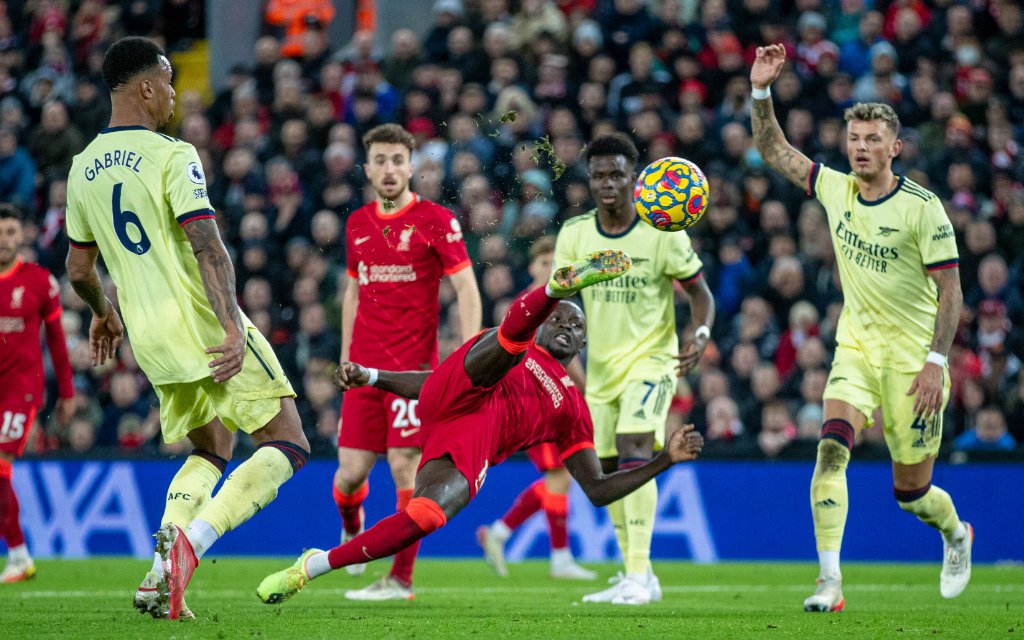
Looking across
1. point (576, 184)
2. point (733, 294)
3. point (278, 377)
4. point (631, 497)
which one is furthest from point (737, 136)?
point (278, 377)

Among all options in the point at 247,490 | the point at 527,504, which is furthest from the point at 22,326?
the point at 247,490

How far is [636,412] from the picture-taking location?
893cm

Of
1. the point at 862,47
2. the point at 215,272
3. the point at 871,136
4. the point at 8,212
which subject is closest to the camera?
the point at 215,272

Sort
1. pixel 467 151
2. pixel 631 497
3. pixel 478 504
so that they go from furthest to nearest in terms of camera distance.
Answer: pixel 478 504 < pixel 467 151 < pixel 631 497

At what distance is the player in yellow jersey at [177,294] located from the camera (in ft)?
21.1

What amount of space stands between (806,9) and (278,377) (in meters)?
11.2

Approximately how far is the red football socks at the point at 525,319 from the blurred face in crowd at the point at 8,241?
5694mm

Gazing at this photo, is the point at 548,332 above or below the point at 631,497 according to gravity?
above

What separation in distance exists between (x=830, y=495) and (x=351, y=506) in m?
3.22

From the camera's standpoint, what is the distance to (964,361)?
13469 millimetres

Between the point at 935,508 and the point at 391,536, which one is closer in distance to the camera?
the point at 391,536

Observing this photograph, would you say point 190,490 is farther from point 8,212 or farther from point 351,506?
point 8,212

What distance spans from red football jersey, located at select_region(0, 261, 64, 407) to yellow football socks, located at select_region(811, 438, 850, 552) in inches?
230

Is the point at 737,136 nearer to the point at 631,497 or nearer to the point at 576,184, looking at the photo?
the point at 576,184
